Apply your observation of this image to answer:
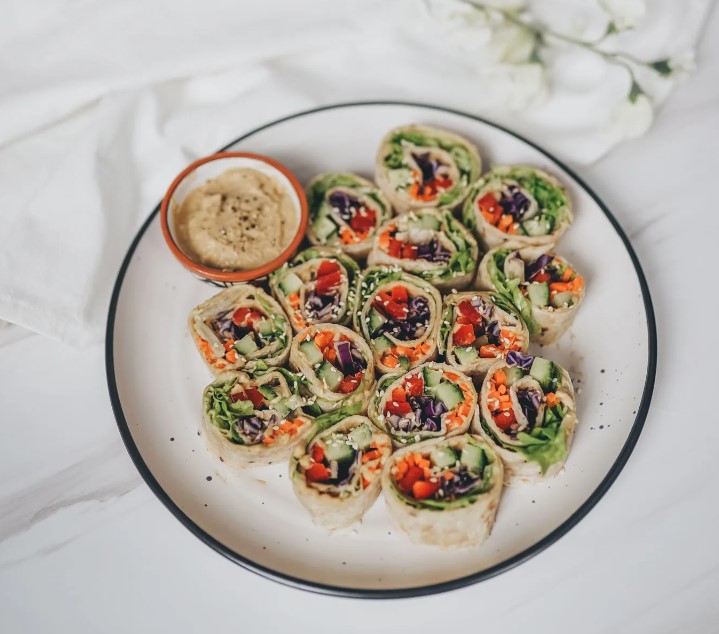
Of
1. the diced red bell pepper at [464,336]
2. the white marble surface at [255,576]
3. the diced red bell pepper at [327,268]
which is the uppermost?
the diced red bell pepper at [464,336]

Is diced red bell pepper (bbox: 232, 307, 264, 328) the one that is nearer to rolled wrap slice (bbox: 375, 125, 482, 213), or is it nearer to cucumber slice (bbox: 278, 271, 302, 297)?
cucumber slice (bbox: 278, 271, 302, 297)

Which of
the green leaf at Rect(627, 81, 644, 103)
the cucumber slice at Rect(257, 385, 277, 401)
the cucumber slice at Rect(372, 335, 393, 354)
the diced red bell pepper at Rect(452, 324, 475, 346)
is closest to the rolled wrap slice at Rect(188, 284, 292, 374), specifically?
the cucumber slice at Rect(257, 385, 277, 401)

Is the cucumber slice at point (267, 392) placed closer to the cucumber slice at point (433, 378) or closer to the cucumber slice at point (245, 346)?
the cucumber slice at point (245, 346)

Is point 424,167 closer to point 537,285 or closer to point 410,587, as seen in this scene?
point 537,285

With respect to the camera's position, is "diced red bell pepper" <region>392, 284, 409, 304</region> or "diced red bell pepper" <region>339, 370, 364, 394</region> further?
"diced red bell pepper" <region>392, 284, 409, 304</region>

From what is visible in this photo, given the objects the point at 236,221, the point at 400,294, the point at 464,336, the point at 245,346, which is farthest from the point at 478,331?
the point at 236,221

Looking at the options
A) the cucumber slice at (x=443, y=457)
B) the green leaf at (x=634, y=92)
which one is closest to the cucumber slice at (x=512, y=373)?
the cucumber slice at (x=443, y=457)
